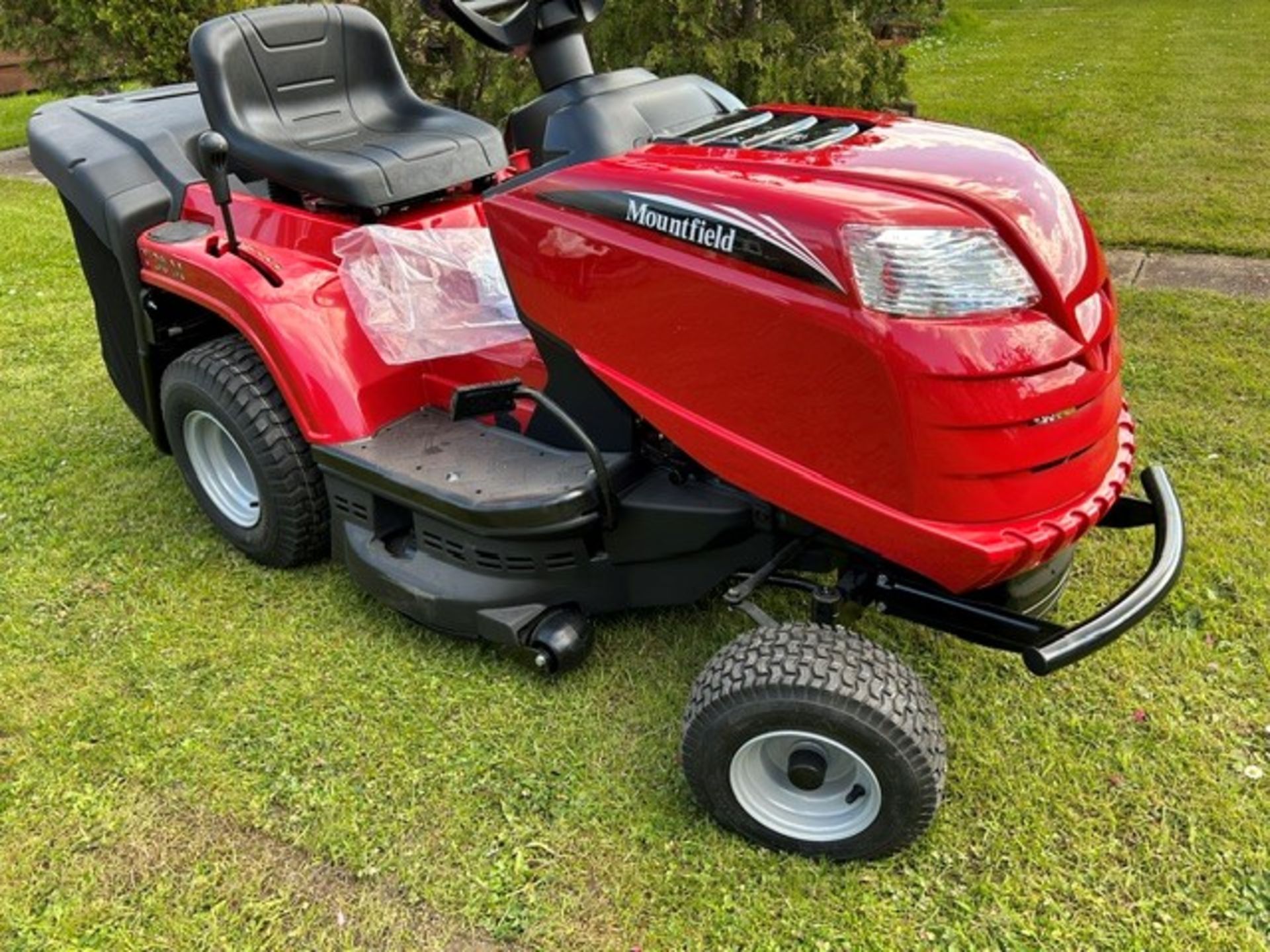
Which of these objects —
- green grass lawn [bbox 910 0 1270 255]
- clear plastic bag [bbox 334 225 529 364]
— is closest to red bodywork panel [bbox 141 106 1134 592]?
clear plastic bag [bbox 334 225 529 364]

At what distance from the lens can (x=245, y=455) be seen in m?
2.86

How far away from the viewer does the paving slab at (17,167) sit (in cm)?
839

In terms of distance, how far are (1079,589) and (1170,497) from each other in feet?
1.84

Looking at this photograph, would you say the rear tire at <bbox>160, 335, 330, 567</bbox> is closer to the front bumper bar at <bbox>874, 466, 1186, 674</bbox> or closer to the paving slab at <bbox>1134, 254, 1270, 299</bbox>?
the front bumper bar at <bbox>874, 466, 1186, 674</bbox>

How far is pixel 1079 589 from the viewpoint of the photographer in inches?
109

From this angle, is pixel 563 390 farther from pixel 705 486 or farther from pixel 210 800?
pixel 210 800

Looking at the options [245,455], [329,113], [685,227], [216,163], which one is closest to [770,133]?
[685,227]

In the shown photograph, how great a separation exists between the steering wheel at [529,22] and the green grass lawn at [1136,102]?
3632 mm

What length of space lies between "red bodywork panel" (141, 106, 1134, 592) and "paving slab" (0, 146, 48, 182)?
24.9 feet

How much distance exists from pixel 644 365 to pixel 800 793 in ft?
2.91

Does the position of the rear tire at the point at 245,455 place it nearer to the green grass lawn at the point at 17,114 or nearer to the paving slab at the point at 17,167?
the paving slab at the point at 17,167

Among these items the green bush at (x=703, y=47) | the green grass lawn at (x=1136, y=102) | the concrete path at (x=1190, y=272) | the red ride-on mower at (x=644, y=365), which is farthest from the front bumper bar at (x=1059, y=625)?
the green bush at (x=703, y=47)

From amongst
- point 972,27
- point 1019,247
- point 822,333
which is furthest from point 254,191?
point 972,27

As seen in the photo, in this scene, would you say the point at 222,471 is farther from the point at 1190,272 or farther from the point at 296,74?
the point at 1190,272
